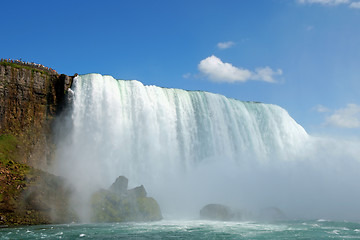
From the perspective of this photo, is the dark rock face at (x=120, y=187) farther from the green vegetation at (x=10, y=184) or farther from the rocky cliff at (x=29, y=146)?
the green vegetation at (x=10, y=184)

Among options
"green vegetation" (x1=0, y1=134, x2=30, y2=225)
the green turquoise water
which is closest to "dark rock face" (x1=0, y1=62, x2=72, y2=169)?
"green vegetation" (x1=0, y1=134, x2=30, y2=225)

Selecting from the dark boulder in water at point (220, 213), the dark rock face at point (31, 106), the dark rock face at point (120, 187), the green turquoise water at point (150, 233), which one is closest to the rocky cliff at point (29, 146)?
the dark rock face at point (31, 106)

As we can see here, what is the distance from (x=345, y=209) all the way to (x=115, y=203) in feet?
90.1

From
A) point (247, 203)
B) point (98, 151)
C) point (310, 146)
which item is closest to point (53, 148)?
point (98, 151)

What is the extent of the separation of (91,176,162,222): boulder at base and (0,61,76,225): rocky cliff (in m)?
2.26

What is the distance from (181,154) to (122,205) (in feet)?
48.3

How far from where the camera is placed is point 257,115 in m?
54.7

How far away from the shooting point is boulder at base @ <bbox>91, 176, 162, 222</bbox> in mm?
28175

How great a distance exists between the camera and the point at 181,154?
1690 inches

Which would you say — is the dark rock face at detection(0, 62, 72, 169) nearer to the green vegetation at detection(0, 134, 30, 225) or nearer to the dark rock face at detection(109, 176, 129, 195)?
the green vegetation at detection(0, 134, 30, 225)

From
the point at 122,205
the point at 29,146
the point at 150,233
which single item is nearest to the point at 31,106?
the point at 29,146

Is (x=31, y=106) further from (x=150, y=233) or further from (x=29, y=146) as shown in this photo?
(x=150, y=233)

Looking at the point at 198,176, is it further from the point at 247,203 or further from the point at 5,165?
the point at 5,165

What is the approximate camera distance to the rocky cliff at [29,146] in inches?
985
